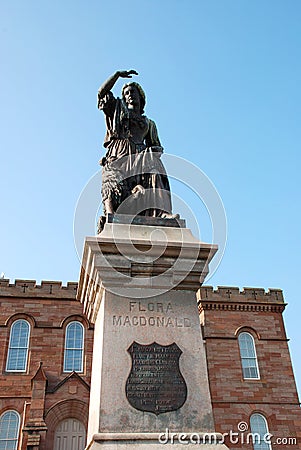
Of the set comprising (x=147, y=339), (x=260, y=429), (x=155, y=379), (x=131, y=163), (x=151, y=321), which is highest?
(x=260, y=429)

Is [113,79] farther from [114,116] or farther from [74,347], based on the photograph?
[74,347]

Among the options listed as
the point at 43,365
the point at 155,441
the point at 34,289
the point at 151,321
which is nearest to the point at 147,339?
the point at 151,321

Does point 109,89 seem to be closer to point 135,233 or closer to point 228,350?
point 135,233

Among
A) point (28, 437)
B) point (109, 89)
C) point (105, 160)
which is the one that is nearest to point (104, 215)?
point (105, 160)

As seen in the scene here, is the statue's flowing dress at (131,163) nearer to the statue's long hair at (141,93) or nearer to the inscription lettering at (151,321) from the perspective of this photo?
the statue's long hair at (141,93)

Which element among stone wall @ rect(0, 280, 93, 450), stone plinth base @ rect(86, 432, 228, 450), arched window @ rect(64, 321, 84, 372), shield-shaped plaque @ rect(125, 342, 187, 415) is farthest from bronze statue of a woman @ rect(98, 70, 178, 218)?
arched window @ rect(64, 321, 84, 372)

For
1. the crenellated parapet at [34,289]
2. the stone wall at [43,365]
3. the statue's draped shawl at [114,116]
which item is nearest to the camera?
the statue's draped shawl at [114,116]

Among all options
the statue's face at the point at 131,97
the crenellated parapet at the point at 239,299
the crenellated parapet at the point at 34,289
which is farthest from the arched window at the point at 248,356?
the statue's face at the point at 131,97

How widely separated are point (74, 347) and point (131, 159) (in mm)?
19321

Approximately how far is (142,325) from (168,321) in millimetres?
290

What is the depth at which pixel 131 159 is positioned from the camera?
20.2ft

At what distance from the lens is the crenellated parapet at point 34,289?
24.5 meters

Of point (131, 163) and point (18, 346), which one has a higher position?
point (18, 346)

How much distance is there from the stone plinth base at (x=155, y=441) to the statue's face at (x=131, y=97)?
4389mm
